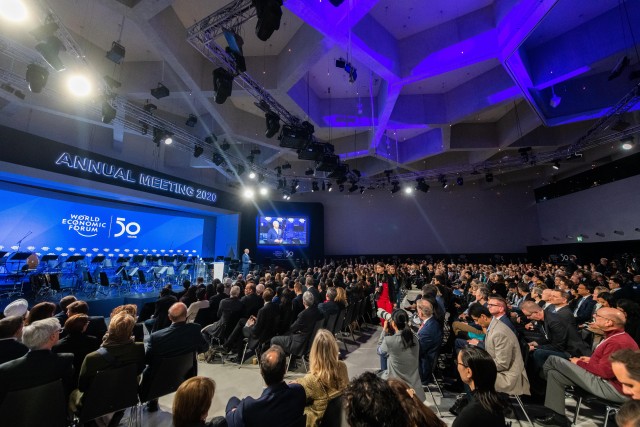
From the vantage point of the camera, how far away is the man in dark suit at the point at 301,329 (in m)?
4.21

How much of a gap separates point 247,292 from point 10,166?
25.7 ft

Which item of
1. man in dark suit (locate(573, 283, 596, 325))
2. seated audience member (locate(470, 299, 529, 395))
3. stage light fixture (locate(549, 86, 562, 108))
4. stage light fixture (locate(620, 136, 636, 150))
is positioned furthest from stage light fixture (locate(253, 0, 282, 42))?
stage light fixture (locate(620, 136, 636, 150))

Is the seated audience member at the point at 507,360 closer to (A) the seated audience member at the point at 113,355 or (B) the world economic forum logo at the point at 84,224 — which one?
(A) the seated audience member at the point at 113,355

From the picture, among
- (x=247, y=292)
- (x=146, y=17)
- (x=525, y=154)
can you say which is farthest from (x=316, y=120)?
(x=525, y=154)

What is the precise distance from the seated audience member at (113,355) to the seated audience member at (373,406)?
2262 millimetres

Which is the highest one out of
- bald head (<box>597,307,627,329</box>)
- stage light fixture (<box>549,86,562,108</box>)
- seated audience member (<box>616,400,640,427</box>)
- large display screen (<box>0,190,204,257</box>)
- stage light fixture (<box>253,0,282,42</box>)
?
stage light fixture (<box>549,86,562,108</box>)

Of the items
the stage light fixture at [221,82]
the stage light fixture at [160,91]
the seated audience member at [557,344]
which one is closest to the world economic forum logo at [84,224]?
the stage light fixture at [160,91]

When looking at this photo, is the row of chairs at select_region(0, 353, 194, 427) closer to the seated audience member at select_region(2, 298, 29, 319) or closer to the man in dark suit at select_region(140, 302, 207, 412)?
the man in dark suit at select_region(140, 302, 207, 412)

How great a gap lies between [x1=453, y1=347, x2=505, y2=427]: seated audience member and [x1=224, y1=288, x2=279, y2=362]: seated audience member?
3.01 meters

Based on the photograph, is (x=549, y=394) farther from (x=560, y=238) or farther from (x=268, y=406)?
(x=560, y=238)

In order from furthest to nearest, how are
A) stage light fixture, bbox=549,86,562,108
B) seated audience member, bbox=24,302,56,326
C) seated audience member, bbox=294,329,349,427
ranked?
stage light fixture, bbox=549,86,562,108, seated audience member, bbox=24,302,56,326, seated audience member, bbox=294,329,349,427

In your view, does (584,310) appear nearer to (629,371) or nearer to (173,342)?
(629,371)

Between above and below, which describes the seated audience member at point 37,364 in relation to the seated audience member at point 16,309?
below

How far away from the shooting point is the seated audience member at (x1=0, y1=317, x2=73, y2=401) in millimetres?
1986
